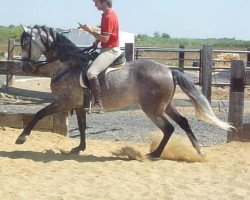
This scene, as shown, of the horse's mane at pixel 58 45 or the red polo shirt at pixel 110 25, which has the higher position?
the red polo shirt at pixel 110 25

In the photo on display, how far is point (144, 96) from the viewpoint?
7602mm

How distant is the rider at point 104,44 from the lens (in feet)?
23.9

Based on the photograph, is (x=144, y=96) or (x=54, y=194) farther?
(x=144, y=96)

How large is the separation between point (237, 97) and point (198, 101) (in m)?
1.25

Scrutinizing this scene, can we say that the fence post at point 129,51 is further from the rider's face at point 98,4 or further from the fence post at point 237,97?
the rider's face at point 98,4

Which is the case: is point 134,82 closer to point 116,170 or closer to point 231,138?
point 116,170

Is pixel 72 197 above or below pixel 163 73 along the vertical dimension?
below

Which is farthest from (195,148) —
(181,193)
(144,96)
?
(181,193)

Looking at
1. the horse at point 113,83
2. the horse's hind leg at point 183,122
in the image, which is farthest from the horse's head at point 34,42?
the horse's hind leg at point 183,122

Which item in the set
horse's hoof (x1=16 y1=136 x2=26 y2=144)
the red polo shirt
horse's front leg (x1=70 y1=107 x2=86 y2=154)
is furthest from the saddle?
horse's hoof (x1=16 y1=136 x2=26 y2=144)

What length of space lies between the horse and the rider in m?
0.18

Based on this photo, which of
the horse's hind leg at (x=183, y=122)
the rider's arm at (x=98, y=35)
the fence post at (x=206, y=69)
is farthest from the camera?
the fence post at (x=206, y=69)

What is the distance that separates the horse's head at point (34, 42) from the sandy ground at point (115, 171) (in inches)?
54.6

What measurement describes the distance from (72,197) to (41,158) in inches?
85.7
